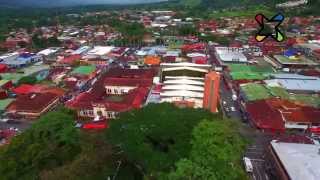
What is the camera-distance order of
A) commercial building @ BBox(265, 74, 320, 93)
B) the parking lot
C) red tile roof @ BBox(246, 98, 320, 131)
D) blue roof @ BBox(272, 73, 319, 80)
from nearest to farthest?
the parking lot → red tile roof @ BBox(246, 98, 320, 131) → commercial building @ BBox(265, 74, 320, 93) → blue roof @ BBox(272, 73, 319, 80)

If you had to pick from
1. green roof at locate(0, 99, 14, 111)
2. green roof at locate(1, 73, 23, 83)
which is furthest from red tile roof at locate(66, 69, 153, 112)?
green roof at locate(1, 73, 23, 83)

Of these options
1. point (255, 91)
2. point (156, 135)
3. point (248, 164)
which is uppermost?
point (156, 135)

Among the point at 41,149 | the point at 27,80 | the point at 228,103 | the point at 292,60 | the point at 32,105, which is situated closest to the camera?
the point at 41,149

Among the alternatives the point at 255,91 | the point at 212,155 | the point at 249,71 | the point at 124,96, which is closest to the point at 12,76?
the point at 124,96

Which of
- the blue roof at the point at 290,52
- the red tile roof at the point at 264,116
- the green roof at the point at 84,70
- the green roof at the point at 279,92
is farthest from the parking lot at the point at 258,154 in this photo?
the blue roof at the point at 290,52

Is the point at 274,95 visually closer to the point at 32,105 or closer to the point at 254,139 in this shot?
the point at 254,139

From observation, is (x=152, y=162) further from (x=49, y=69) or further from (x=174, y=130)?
(x=49, y=69)

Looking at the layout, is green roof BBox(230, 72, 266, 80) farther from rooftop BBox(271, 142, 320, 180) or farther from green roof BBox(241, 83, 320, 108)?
rooftop BBox(271, 142, 320, 180)
